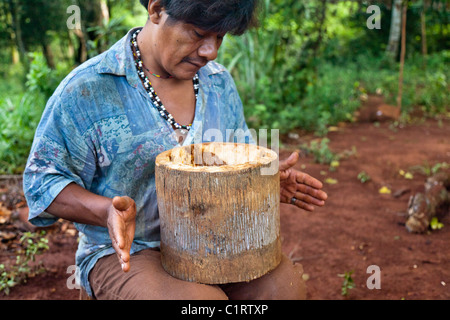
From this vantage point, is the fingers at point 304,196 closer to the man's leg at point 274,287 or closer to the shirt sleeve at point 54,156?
the man's leg at point 274,287

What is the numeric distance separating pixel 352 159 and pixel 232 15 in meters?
3.58

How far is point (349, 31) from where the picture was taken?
13.4m

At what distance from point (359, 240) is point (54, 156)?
7.69ft

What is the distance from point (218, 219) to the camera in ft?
4.52

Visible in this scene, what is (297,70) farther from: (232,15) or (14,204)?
(232,15)

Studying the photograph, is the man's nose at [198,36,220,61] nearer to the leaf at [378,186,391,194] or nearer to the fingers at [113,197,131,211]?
the fingers at [113,197,131,211]

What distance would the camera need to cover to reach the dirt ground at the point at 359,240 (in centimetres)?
261

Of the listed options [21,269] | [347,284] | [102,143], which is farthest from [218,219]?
[21,269]

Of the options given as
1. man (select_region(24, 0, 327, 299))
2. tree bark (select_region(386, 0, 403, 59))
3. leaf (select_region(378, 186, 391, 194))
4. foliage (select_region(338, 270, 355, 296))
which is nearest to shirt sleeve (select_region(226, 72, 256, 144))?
man (select_region(24, 0, 327, 299))

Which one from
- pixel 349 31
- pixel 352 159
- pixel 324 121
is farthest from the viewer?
pixel 349 31

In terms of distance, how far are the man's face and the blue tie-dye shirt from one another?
0.15 m

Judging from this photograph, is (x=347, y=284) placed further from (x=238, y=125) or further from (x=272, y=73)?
(x=272, y=73)

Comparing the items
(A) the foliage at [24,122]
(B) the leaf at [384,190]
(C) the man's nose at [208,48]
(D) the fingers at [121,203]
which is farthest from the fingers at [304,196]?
(A) the foliage at [24,122]

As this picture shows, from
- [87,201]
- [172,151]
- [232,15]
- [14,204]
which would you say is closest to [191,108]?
[172,151]
